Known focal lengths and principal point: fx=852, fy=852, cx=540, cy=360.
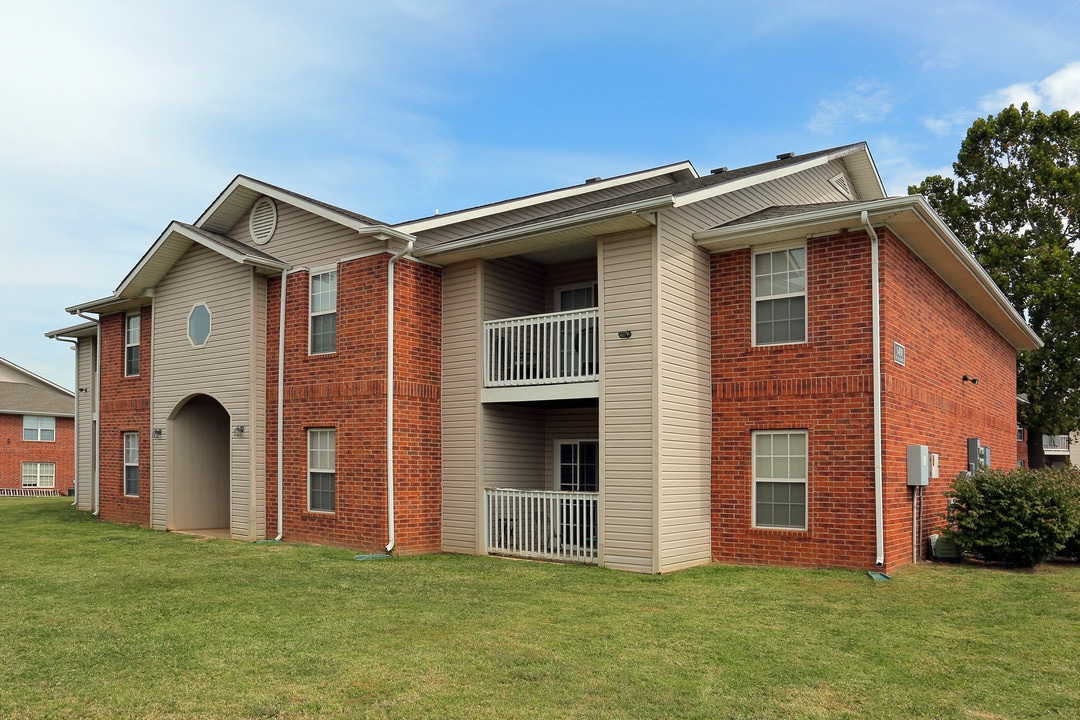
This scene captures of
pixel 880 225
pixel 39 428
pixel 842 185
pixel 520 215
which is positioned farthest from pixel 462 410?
pixel 39 428

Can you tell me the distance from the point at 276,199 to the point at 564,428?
690 centimetres

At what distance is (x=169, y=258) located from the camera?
1758 cm

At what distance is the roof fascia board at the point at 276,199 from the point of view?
14.6 m

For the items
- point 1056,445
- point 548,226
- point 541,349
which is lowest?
point 1056,445

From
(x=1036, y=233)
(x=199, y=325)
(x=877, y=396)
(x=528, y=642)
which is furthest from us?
(x=1036, y=233)

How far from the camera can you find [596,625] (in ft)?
28.2

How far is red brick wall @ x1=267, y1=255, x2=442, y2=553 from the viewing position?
46.3 ft

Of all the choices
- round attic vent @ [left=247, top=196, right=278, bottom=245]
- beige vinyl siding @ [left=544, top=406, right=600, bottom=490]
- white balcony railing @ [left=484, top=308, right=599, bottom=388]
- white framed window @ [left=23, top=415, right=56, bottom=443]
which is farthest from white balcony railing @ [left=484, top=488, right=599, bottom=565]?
white framed window @ [left=23, top=415, right=56, bottom=443]

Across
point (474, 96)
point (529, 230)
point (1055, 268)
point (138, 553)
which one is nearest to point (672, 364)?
point (529, 230)

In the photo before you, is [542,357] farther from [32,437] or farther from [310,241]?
[32,437]

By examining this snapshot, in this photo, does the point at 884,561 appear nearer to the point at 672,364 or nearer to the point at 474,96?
the point at 672,364

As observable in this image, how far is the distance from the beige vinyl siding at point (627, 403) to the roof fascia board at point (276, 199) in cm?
439

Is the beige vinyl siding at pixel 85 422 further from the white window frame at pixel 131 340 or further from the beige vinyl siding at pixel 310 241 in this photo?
the beige vinyl siding at pixel 310 241

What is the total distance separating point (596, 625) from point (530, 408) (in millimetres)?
6900
